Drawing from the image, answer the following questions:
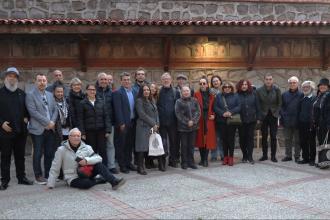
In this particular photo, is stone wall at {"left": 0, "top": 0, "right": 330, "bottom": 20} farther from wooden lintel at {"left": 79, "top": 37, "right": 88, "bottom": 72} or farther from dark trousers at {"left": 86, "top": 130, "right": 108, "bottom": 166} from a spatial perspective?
dark trousers at {"left": 86, "top": 130, "right": 108, "bottom": 166}

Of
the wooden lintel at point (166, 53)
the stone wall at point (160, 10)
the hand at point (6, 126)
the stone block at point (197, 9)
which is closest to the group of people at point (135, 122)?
the hand at point (6, 126)

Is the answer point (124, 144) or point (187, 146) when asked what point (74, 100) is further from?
point (187, 146)

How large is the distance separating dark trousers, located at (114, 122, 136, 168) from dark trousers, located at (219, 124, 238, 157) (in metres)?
1.85

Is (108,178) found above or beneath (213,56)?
beneath

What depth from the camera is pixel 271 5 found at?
11.6 metres

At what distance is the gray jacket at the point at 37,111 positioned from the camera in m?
6.96

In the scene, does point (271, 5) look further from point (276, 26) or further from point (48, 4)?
point (48, 4)

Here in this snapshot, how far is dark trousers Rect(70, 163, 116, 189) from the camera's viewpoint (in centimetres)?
655

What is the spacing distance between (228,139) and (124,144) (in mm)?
2083

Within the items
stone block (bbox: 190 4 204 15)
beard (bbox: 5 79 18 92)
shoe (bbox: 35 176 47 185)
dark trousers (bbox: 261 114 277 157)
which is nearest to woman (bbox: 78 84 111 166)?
shoe (bbox: 35 176 47 185)

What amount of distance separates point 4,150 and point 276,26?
20.8ft

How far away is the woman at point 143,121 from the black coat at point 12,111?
2001 millimetres

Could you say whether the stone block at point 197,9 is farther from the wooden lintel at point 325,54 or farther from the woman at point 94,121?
the woman at point 94,121

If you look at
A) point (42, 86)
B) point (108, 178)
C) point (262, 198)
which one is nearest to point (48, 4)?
point (42, 86)
